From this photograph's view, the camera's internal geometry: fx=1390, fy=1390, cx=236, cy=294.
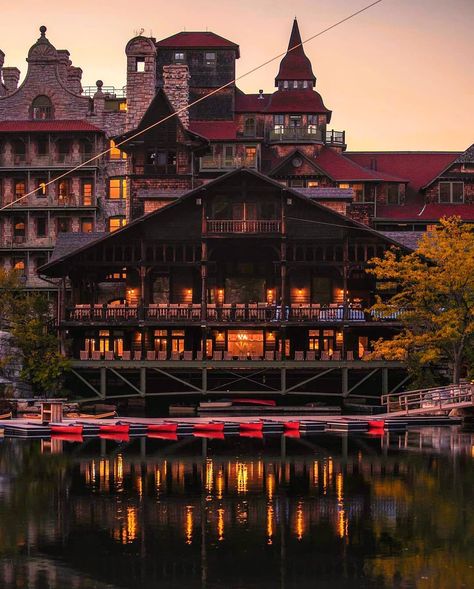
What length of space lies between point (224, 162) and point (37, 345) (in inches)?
1175

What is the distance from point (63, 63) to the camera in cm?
11281

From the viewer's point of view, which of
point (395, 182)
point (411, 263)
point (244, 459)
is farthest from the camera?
point (395, 182)

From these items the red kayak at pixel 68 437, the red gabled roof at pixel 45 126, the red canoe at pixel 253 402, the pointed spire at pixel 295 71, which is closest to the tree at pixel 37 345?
the red canoe at pixel 253 402

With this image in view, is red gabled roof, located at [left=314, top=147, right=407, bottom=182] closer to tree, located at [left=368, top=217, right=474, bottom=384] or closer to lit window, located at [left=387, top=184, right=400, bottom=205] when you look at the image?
lit window, located at [left=387, top=184, right=400, bottom=205]

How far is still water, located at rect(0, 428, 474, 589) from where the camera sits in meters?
35.0

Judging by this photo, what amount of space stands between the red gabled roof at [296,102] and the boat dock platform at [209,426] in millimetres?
42852

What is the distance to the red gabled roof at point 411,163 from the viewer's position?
10988 centimetres

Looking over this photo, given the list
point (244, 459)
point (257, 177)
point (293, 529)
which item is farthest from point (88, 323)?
point (293, 529)

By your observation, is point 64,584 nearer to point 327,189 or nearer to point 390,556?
point 390,556

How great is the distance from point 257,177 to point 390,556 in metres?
50.6

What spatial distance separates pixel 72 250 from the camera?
87688mm

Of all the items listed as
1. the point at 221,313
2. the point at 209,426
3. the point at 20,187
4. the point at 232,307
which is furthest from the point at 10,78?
the point at 209,426

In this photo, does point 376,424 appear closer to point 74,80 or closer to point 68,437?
point 68,437

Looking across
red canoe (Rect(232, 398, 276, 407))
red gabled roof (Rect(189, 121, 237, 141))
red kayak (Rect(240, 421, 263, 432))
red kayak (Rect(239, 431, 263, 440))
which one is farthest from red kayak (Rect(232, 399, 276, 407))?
red gabled roof (Rect(189, 121, 237, 141))
